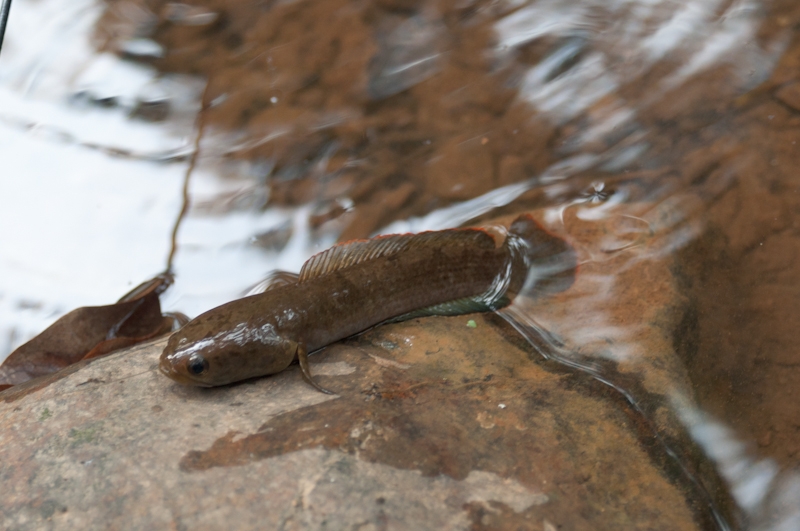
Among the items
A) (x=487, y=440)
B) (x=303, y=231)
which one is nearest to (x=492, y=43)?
(x=303, y=231)

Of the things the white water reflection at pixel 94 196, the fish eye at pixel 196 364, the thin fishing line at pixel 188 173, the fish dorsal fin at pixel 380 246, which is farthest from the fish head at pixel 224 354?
the thin fishing line at pixel 188 173

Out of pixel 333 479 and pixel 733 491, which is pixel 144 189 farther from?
pixel 733 491

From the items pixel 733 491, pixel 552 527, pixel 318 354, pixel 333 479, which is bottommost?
pixel 733 491

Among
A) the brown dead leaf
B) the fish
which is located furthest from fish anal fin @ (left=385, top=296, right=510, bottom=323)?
the brown dead leaf

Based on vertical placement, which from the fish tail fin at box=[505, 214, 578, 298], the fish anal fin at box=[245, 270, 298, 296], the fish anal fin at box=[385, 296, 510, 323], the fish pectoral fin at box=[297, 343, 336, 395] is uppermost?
the fish pectoral fin at box=[297, 343, 336, 395]

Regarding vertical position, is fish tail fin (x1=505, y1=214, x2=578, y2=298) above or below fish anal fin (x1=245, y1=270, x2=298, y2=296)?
above

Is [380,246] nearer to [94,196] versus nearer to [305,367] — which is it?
[305,367]

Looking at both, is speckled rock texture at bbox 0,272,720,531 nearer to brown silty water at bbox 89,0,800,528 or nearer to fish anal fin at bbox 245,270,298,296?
brown silty water at bbox 89,0,800,528
